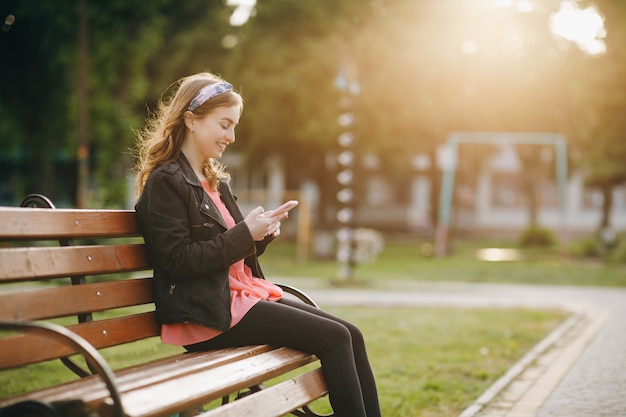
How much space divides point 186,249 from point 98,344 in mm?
556

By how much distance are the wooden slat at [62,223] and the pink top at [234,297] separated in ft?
1.46

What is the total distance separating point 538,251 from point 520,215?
82.5ft

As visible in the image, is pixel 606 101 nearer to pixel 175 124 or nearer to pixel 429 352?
pixel 429 352

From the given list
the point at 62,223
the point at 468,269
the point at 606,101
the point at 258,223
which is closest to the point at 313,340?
the point at 258,223

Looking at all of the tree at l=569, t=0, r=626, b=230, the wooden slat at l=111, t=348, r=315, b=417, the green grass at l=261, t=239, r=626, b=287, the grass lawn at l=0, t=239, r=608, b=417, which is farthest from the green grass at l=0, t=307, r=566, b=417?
the tree at l=569, t=0, r=626, b=230

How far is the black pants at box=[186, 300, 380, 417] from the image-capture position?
156 inches

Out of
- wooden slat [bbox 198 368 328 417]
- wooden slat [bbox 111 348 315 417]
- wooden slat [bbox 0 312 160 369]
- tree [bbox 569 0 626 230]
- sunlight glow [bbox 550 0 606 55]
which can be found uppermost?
sunlight glow [bbox 550 0 606 55]

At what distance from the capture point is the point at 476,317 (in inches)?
424

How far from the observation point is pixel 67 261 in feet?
12.1

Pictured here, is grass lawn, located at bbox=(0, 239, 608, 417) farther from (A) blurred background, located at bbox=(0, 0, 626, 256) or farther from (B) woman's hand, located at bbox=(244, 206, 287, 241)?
(A) blurred background, located at bbox=(0, 0, 626, 256)

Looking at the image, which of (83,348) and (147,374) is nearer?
(83,348)

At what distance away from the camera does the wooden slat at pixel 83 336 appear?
128 inches

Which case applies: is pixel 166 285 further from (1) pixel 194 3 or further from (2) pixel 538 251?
(1) pixel 194 3

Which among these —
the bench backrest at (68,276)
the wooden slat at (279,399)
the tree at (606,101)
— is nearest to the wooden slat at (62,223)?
the bench backrest at (68,276)
